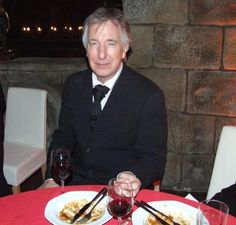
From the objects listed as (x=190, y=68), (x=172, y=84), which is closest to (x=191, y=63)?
(x=190, y=68)

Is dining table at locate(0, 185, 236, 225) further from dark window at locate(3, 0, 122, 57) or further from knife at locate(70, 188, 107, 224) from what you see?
dark window at locate(3, 0, 122, 57)

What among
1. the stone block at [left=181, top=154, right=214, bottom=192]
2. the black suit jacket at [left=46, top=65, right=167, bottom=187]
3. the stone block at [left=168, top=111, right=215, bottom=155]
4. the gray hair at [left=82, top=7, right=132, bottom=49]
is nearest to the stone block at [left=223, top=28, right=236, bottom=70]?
the stone block at [left=168, top=111, right=215, bottom=155]

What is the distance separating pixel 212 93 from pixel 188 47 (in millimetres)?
411

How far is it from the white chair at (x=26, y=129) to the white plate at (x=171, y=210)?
5.19 feet

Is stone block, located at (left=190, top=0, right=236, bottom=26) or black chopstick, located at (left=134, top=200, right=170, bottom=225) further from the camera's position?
stone block, located at (left=190, top=0, right=236, bottom=26)

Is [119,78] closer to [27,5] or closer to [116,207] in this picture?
[116,207]

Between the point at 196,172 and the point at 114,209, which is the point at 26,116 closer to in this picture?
the point at 196,172

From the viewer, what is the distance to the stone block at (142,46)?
3146 millimetres

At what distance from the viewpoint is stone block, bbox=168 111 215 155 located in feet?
10.4

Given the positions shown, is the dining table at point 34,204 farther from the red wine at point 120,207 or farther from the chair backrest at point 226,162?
the chair backrest at point 226,162

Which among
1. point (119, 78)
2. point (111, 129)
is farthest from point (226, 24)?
point (111, 129)

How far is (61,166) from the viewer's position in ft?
5.55

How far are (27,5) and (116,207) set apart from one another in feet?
11.4

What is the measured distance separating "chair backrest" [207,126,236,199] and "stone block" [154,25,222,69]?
1.13m
